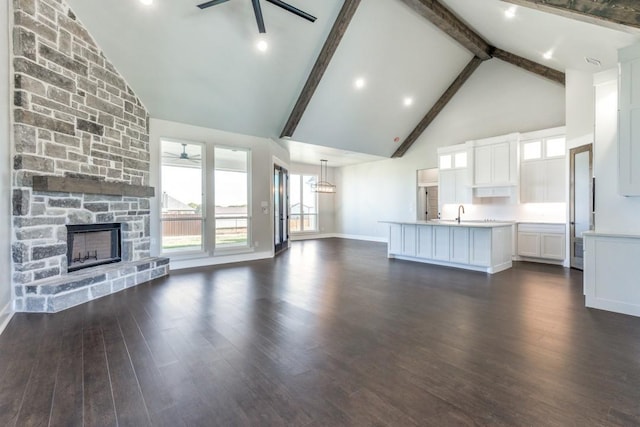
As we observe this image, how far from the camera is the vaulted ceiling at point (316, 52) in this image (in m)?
4.22

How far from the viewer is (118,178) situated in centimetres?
480

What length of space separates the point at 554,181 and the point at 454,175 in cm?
220

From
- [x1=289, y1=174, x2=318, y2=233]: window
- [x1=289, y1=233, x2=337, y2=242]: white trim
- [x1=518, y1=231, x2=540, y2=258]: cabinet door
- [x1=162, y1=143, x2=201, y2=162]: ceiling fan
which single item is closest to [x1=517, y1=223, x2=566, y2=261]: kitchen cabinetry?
[x1=518, y1=231, x2=540, y2=258]: cabinet door

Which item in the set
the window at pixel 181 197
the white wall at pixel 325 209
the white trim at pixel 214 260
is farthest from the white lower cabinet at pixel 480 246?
the white wall at pixel 325 209

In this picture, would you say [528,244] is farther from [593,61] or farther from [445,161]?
[593,61]

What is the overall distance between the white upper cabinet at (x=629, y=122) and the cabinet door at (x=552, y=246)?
3.52m

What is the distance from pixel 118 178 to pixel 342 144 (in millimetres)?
5551

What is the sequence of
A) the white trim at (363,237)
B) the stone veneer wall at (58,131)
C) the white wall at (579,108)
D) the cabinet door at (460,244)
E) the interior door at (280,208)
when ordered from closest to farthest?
the stone veneer wall at (58,131) → the white wall at (579,108) → the cabinet door at (460,244) → the interior door at (280,208) → the white trim at (363,237)

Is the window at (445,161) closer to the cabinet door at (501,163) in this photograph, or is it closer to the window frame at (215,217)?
the cabinet door at (501,163)

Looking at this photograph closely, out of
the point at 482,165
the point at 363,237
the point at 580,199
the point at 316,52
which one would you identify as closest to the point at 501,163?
the point at 482,165

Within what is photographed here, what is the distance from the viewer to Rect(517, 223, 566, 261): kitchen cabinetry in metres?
6.34

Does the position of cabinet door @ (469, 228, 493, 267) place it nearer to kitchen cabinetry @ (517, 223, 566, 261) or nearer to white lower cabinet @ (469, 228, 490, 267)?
white lower cabinet @ (469, 228, 490, 267)

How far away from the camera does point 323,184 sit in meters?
11.5

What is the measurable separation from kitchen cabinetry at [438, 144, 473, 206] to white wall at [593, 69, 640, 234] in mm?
3941
